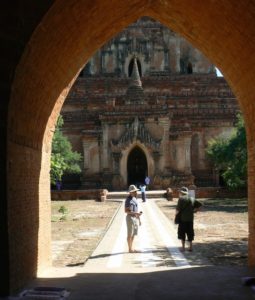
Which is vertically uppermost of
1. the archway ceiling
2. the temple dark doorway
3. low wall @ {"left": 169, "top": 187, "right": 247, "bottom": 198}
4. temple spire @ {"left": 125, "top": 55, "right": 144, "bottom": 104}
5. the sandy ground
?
temple spire @ {"left": 125, "top": 55, "right": 144, "bottom": 104}

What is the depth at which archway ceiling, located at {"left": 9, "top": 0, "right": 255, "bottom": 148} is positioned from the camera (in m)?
7.24

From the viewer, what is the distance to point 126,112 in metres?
34.4

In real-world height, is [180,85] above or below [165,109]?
above

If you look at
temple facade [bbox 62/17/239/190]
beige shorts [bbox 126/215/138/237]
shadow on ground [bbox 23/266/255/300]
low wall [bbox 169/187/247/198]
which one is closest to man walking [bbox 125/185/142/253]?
beige shorts [bbox 126/215/138/237]

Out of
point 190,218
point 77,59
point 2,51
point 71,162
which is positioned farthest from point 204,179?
point 2,51

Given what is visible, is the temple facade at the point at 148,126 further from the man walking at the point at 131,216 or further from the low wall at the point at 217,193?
the man walking at the point at 131,216

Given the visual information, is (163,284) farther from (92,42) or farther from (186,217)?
(92,42)

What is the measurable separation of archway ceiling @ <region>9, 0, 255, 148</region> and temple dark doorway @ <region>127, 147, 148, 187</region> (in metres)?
25.2

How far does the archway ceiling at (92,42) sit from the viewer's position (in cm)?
724

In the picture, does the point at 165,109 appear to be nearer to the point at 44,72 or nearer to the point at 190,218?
the point at 190,218

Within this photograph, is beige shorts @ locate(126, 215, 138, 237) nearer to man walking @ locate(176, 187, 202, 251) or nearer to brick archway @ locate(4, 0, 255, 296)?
man walking @ locate(176, 187, 202, 251)

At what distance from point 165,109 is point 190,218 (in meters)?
22.9

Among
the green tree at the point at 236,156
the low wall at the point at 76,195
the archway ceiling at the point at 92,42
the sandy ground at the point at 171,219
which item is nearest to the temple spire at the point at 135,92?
A: the low wall at the point at 76,195

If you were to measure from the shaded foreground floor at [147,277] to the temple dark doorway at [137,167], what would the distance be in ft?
73.3
